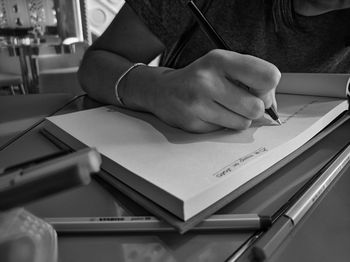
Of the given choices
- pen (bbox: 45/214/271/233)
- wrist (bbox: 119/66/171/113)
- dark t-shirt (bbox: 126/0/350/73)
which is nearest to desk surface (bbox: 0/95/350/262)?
pen (bbox: 45/214/271/233)

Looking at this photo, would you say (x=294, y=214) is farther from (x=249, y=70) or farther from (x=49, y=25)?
(x=49, y=25)

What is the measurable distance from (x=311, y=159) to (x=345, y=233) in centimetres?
Answer: 9

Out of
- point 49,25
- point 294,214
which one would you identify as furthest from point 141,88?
point 49,25

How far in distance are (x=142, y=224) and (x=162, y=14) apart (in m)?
0.45

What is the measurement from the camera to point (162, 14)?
0.53 metres

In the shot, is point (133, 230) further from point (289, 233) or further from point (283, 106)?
point (283, 106)

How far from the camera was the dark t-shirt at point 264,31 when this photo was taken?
1.65 ft

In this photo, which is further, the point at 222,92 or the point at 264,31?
the point at 264,31

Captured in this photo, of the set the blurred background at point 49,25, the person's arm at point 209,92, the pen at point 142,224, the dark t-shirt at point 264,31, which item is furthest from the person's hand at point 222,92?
the blurred background at point 49,25

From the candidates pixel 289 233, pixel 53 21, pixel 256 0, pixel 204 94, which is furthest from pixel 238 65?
pixel 53 21

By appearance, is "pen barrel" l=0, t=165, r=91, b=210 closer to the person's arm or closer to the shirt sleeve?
the person's arm

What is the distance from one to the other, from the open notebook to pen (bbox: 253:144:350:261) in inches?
1.3

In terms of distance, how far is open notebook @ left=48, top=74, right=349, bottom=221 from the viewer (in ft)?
0.57

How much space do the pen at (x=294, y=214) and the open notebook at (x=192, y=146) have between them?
3 cm
